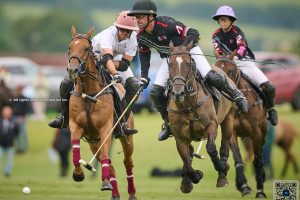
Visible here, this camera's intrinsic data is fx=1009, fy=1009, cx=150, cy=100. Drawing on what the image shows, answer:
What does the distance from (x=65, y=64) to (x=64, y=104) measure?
Result: 46.5 metres

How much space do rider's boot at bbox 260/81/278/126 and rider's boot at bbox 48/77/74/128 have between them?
4.80m

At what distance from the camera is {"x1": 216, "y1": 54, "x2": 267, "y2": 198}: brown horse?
1988 centimetres

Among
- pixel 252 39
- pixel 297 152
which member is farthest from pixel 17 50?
pixel 297 152

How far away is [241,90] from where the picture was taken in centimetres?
2042

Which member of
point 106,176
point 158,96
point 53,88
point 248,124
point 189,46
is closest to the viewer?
point 106,176

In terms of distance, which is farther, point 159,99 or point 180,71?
point 159,99

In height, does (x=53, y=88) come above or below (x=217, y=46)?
below

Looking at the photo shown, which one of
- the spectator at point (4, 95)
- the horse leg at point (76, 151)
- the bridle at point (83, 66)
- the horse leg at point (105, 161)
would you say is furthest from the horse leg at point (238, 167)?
the spectator at point (4, 95)

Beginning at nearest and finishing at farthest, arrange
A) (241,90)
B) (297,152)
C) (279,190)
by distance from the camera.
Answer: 1. (279,190)
2. (241,90)
3. (297,152)

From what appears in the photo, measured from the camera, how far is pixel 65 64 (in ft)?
211

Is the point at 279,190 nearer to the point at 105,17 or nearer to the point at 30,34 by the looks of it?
the point at 105,17

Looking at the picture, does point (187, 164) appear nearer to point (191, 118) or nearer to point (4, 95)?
point (191, 118)

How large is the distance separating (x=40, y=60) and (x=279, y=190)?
173 ft

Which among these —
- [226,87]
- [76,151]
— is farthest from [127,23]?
[76,151]
